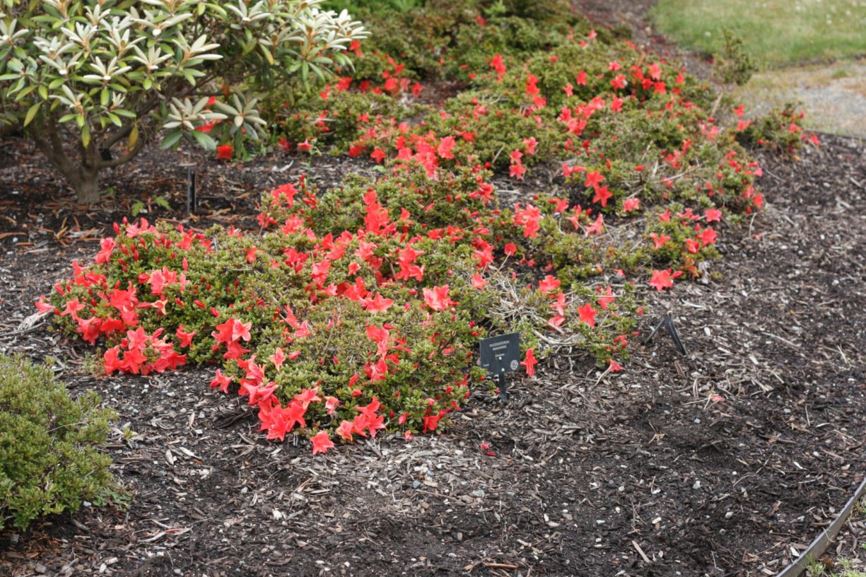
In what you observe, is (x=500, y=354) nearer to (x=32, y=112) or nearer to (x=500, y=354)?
(x=500, y=354)

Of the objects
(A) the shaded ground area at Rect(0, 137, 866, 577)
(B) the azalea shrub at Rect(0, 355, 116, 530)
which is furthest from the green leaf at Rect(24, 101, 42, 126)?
(B) the azalea shrub at Rect(0, 355, 116, 530)

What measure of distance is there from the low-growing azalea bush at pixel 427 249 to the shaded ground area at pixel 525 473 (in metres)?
0.14

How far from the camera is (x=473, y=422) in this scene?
3.82 metres

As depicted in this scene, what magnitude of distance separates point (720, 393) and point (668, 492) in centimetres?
75

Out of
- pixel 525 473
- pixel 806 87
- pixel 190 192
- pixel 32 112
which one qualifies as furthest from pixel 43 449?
pixel 806 87

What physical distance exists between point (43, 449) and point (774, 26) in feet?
28.6

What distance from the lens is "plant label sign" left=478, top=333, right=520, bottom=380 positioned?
3.77 m

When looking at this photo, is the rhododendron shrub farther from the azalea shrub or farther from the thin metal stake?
the azalea shrub

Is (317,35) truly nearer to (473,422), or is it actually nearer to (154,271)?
(154,271)

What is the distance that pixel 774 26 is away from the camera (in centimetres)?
988

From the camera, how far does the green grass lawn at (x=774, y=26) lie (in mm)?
9406

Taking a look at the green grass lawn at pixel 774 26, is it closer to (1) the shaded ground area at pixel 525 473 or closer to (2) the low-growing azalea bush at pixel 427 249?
(2) the low-growing azalea bush at pixel 427 249

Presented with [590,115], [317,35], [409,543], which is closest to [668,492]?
[409,543]

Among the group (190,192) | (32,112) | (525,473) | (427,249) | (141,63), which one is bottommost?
(525,473)
